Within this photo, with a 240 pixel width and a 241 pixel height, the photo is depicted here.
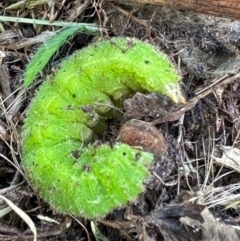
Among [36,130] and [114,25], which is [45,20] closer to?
[114,25]

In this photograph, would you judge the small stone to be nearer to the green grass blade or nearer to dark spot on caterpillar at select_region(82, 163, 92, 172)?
dark spot on caterpillar at select_region(82, 163, 92, 172)

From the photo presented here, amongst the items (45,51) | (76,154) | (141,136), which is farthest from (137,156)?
(45,51)

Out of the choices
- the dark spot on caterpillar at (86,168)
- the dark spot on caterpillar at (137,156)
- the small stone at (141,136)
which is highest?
the small stone at (141,136)

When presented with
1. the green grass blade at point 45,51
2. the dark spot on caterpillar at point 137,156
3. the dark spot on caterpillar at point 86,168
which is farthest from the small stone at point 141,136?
the green grass blade at point 45,51

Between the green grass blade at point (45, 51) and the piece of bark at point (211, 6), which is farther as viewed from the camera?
the green grass blade at point (45, 51)

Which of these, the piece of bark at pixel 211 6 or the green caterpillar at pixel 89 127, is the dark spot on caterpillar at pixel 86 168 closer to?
the green caterpillar at pixel 89 127

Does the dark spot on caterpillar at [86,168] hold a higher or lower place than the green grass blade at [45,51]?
lower
